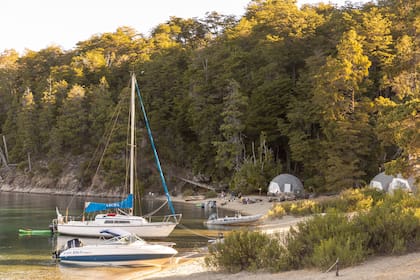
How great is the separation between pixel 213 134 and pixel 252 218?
84.5ft

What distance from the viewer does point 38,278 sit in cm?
1997

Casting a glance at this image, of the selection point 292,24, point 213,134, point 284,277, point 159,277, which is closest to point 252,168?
point 213,134

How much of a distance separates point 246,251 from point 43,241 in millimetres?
16468

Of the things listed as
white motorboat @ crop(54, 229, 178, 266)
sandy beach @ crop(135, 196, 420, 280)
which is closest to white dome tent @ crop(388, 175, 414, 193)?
Result: white motorboat @ crop(54, 229, 178, 266)

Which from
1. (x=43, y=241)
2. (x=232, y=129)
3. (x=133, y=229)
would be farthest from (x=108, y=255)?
(x=232, y=129)

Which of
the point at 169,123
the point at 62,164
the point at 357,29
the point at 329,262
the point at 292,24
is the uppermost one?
the point at 292,24

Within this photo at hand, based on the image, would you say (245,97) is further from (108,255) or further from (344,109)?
(108,255)

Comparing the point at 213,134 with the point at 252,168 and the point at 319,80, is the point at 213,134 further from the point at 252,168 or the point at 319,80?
the point at 319,80

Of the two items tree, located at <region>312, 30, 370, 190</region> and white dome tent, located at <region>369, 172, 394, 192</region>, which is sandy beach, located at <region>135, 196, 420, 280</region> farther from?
tree, located at <region>312, 30, 370, 190</region>

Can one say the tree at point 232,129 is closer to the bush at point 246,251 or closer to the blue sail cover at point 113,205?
the blue sail cover at point 113,205

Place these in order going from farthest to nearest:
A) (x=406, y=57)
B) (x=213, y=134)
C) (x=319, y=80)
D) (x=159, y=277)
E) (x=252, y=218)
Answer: (x=213, y=134) < (x=319, y=80) < (x=406, y=57) < (x=252, y=218) < (x=159, y=277)

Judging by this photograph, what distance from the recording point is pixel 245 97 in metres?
53.5

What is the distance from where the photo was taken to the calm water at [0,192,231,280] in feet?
69.2

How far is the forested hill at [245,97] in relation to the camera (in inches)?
1619
